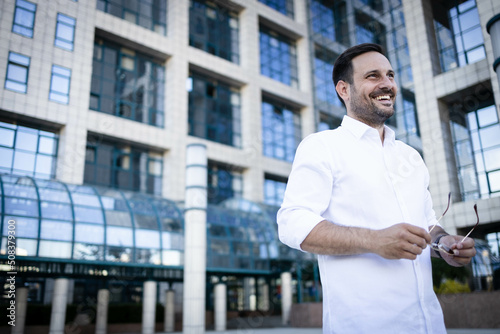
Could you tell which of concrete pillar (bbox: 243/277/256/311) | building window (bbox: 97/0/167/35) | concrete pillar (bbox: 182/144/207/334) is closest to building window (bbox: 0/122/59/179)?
building window (bbox: 97/0/167/35)

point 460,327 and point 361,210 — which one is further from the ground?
point 361,210

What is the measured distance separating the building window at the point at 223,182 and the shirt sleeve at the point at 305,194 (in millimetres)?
29222

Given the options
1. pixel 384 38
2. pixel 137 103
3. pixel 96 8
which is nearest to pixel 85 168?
pixel 137 103

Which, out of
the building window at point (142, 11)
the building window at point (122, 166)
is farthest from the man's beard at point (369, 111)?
the building window at point (142, 11)

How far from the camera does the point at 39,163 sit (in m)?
24.2

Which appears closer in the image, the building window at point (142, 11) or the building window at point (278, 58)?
the building window at point (142, 11)

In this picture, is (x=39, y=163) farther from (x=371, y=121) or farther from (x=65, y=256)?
(x=371, y=121)

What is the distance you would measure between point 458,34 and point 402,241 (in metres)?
29.3

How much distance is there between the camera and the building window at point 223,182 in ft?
103

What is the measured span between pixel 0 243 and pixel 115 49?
1688 centimetres

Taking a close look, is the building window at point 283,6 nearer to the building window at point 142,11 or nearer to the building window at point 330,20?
the building window at point 330,20

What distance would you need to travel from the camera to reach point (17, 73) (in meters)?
23.9

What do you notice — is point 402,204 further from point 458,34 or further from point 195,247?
point 458,34

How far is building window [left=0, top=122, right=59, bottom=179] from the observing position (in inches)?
901
